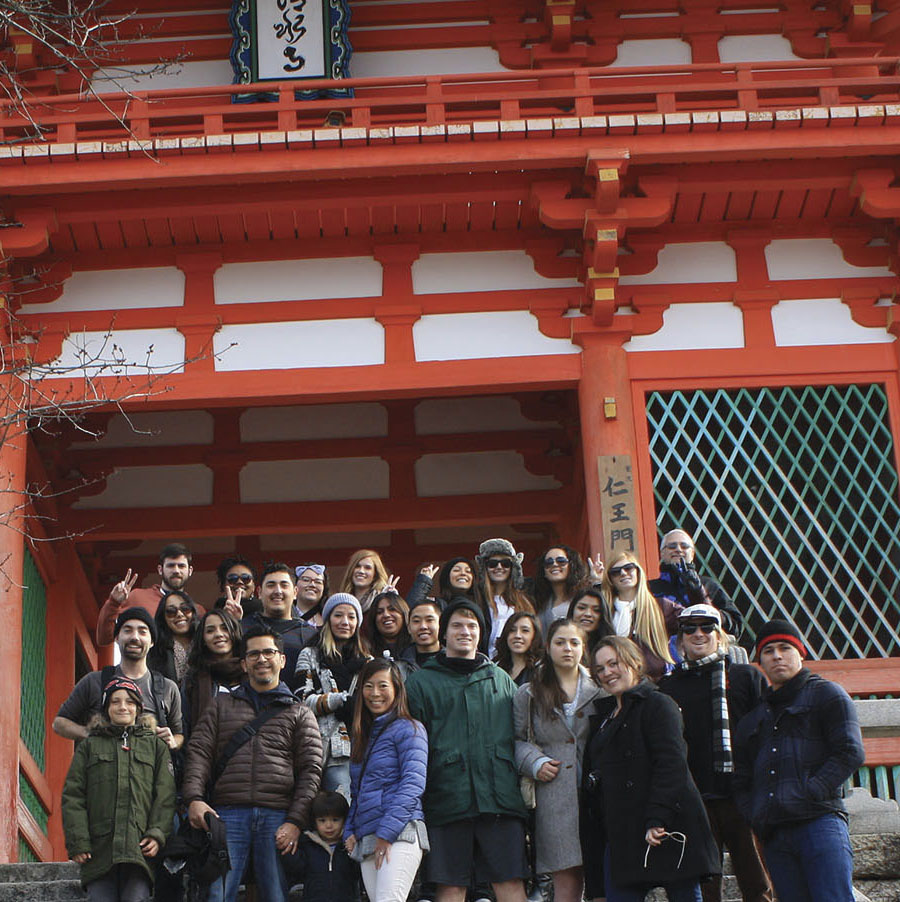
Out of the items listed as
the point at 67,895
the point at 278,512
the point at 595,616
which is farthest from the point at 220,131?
the point at 67,895

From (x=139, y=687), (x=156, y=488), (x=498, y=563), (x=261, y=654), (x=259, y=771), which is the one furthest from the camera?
(x=156, y=488)

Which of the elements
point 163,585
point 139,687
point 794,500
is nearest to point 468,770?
point 139,687

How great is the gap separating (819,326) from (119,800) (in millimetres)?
6824

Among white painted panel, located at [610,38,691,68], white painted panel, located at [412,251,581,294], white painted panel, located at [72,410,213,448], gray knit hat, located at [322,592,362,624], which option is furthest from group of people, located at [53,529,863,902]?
white painted panel, located at [610,38,691,68]

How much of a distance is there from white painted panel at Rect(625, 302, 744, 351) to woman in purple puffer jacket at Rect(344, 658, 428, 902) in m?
5.05

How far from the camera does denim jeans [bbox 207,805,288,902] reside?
24.6 feet

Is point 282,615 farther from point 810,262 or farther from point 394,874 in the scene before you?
point 810,262

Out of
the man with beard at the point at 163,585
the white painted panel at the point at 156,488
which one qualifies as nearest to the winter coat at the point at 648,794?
the man with beard at the point at 163,585

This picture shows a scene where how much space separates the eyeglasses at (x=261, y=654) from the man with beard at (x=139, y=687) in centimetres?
56

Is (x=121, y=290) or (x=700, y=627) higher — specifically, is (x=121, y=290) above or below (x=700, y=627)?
above

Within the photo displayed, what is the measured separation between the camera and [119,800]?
755 centimetres

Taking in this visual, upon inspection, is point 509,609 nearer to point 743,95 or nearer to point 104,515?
point 743,95

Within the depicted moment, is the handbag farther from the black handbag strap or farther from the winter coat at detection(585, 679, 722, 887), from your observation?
the black handbag strap

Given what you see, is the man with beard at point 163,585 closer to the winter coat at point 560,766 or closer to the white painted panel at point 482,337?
the winter coat at point 560,766
